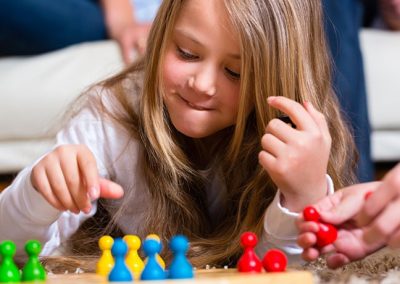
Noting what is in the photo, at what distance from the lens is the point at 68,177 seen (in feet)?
3.06

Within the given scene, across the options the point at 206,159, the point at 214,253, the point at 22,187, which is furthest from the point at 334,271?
the point at 22,187

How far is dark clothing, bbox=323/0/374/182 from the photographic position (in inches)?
57.1

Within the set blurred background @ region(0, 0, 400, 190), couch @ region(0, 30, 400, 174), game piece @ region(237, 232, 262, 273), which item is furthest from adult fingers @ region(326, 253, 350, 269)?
couch @ region(0, 30, 400, 174)

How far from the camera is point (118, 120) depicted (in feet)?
3.94

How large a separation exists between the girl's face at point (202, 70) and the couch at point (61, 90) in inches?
24.4

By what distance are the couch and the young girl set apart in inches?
17.8

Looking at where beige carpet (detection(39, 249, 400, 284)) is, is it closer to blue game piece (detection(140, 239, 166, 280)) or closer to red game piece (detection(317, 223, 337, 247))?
red game piece (detection(317, 223, 337, 247))

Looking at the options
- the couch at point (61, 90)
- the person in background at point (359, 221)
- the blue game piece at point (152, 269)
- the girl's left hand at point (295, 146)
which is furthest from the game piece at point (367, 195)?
the couch at point (61, 90)

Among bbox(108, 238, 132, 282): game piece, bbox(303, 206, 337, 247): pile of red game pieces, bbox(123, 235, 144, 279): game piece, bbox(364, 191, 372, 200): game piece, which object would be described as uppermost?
bbox(364, 191, 372, 200): game piece

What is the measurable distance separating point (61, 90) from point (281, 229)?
81 centimetres

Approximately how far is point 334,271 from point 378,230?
0.10 metres

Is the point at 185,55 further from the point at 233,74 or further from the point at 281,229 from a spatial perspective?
the point at 281,229

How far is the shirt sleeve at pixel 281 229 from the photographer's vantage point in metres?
1.00

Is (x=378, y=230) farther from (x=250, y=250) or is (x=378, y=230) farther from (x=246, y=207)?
(x=246, y=207)
